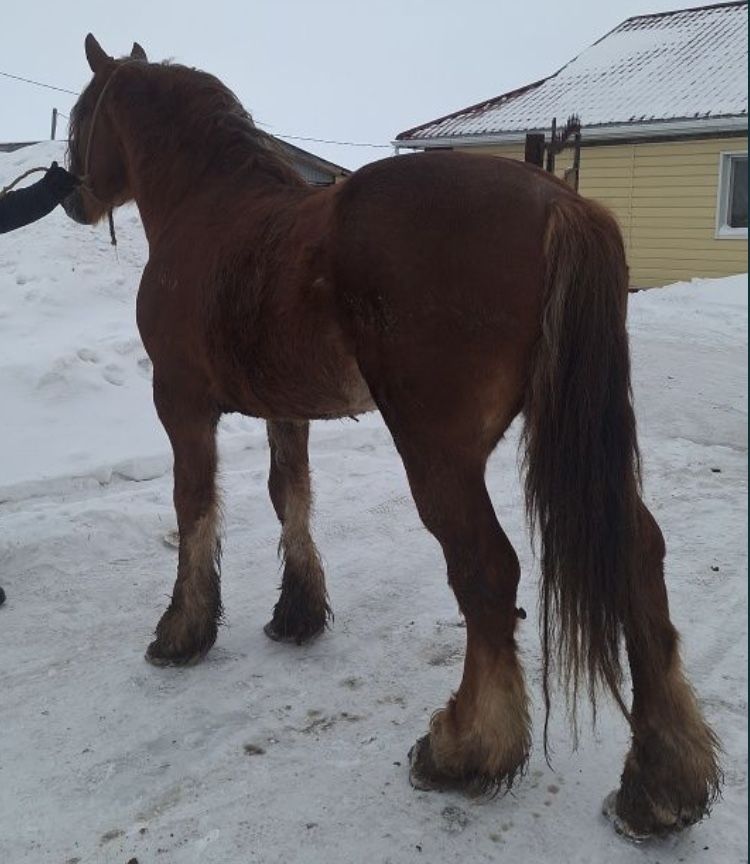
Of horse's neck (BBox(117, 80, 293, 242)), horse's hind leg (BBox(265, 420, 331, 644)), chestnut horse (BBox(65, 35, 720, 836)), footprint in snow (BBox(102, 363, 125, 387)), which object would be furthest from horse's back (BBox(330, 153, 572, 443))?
footprint in snow (BBox(102, 363, 125, 387))

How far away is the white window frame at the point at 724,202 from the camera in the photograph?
13.4 meters

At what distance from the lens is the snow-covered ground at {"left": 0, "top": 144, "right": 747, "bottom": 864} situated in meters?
2.15

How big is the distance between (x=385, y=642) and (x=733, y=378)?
19.6 ft

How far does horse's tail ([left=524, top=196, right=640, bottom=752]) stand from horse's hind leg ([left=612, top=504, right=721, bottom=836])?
0.32 feet

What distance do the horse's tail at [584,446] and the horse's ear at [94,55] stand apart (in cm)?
264

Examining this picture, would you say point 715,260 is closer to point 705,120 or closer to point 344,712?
point 705,120

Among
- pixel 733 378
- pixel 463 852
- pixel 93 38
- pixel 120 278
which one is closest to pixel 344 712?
pixel 463 852

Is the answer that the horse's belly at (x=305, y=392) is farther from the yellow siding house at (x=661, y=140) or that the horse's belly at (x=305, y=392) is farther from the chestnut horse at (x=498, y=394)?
the yellow siding house at (x=661, y=140)

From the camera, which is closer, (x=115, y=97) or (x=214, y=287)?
(x=214, y=287)

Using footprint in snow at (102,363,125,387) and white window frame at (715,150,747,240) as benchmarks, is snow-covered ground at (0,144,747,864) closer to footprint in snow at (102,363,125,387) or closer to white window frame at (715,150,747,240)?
footprint in snow at (102,363,125,387)

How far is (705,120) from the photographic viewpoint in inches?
509

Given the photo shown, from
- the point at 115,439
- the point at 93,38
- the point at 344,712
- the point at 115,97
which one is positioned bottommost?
the point at 344,712

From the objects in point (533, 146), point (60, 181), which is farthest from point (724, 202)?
point (60, 181)

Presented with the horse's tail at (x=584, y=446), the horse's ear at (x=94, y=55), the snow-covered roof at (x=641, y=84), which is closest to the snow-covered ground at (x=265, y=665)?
the horse's tail at (x=584, y=446)
